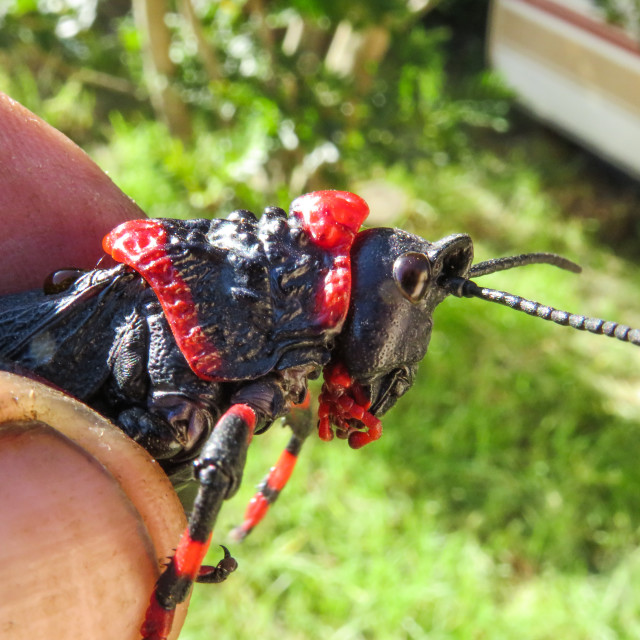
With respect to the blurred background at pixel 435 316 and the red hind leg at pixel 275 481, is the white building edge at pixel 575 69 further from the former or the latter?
the red hind leg at pixel 275 481

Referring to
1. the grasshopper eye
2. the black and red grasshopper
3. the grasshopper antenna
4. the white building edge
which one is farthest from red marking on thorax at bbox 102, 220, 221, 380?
the white building edge

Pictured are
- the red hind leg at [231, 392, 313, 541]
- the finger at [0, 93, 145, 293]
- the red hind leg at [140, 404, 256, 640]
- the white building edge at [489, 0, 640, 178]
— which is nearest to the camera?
the red hind leg at [140, 404, 256, 640]

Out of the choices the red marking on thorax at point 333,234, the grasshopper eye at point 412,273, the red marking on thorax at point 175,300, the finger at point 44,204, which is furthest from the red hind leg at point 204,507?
the finger at point 44,204

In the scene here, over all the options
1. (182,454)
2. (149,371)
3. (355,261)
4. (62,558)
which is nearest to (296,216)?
(355,261)

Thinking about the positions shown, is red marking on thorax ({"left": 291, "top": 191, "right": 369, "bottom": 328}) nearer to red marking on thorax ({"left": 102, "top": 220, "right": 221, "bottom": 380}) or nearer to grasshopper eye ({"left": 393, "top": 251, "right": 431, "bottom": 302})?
grasshopper eye ({"left": 393, "top": 251, "right": 431, "bottom": 302})

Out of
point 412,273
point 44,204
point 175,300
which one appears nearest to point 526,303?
point 412,273

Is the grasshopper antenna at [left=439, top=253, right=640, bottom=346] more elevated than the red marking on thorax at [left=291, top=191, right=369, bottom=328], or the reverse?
the red marking on thorax at [left=291, top=191, right=369, bottom=328]
